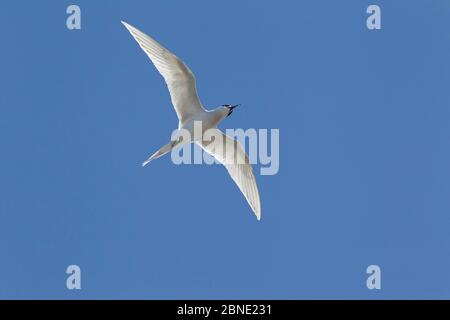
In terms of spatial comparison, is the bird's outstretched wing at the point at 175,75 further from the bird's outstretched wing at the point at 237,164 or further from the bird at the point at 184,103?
the bird's outstretched wing at the point at 237,164

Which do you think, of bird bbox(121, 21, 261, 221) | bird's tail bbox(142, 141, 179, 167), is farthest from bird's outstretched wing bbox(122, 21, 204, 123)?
bird's tail bbox(142, 141, 179, 167)

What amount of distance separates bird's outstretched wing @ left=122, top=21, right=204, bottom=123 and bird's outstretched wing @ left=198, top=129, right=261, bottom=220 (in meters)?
0.62

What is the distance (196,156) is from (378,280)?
2916 millimetres

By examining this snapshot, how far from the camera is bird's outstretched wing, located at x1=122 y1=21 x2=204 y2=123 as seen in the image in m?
9.84

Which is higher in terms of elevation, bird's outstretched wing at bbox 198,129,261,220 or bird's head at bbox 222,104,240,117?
bird's head at bbox 222,104,240,117

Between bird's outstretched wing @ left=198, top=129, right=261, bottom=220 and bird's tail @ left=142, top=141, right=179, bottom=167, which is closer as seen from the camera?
bird's tail @ left=142, top=141, right=179, bottom=167

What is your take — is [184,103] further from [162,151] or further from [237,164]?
[237,164]

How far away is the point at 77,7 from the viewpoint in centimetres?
1051

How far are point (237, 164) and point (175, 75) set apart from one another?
1573 millimetres

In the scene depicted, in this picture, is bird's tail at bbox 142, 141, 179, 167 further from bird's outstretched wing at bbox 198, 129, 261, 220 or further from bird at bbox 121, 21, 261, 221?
bird's outstretched wing at bbox 198, 129, 261, 220

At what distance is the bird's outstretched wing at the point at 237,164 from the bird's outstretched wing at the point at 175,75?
24.6 inches

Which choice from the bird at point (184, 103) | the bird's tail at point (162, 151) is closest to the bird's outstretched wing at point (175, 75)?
the bird at point (184, 103)

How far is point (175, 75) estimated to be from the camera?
9.96 m
